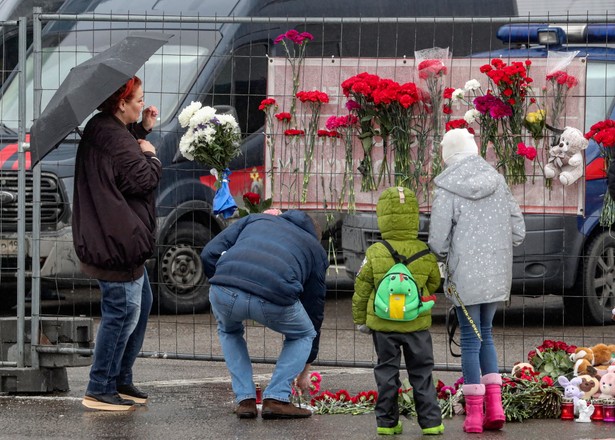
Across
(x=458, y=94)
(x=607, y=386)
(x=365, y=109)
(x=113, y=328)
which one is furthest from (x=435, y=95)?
(x=113, y=328)

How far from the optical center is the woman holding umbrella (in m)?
7.87

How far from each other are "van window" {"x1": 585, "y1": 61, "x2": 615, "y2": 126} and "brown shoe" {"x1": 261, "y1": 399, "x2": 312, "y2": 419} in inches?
98.1

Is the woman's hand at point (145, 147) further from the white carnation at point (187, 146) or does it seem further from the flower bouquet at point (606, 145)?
the flower bouquet at point (606, 145)

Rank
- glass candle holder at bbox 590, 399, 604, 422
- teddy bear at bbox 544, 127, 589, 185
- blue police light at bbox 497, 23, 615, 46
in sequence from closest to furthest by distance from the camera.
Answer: glass candle holder at bbox 590, 399, 604, 422
teddy bear at bbox 544, 127, 589, 185
blue police light at bbox 497, 23, 615, 46

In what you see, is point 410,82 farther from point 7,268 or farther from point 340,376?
point 7,268

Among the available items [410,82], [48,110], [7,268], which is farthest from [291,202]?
[7,268]

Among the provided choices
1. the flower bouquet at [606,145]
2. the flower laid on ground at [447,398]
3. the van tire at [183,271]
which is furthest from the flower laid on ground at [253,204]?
the flower bouquet at [606,145]

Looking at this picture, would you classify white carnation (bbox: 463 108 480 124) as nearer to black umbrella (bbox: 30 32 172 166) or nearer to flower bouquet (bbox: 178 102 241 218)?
flower bouquet (bbox: 178 102 241 218)

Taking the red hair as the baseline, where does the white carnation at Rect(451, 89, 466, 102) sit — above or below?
above

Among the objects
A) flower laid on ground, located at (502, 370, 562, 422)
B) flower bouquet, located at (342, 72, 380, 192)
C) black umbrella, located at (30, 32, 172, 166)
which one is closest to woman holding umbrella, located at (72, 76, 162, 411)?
black umbrella, located at (30, 32, 172, 166)

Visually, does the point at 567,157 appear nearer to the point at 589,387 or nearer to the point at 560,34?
the point at 589,387

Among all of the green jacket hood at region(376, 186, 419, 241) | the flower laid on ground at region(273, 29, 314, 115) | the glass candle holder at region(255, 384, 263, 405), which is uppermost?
the flower laid on ground at region(273, 29, 314, 115)

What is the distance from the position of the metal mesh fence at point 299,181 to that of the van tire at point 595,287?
0.7 inches

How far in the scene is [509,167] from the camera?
8.53m
